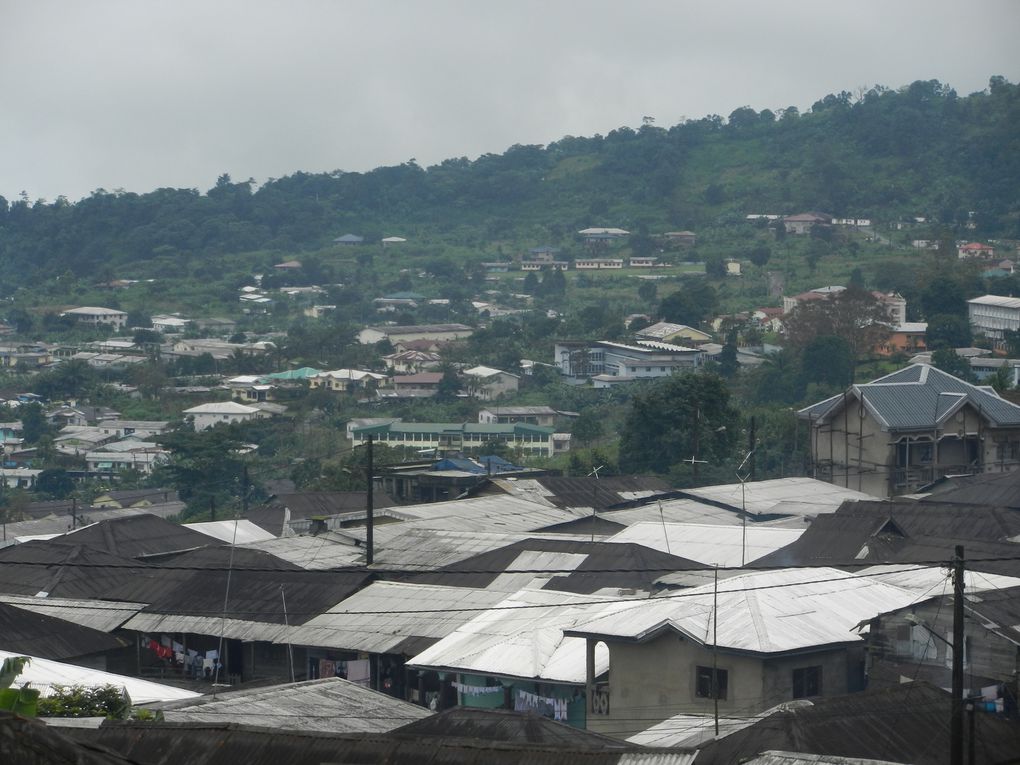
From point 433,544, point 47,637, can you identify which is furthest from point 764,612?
point 433,544

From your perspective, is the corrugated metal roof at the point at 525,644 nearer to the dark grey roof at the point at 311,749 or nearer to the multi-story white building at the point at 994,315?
the dark grey roof at the point at 311,749

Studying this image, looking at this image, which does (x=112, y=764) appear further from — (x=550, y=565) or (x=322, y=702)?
(x=550, y=565)

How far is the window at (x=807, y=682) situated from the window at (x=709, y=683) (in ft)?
2.21

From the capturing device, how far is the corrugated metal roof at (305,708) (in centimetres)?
1224

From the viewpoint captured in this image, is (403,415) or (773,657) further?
(403,415)

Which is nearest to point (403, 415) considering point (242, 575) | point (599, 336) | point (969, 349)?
point (599, 336)

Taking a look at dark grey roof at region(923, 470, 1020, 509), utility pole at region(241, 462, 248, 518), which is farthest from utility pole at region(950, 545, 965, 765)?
utility pole at region(241, 462, 248, 518)

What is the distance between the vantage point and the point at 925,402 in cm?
3172

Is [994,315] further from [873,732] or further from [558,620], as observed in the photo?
[873,732]

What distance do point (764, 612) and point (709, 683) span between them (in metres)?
0.95

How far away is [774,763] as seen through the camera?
975 cm

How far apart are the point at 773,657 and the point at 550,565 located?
7.21m

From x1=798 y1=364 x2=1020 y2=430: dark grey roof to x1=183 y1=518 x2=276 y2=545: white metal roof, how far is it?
1278 cm

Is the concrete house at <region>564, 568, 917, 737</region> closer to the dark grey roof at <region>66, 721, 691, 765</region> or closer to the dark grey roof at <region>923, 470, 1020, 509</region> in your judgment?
the dark grey roof at <region>66, 721, 691, 765</region>
